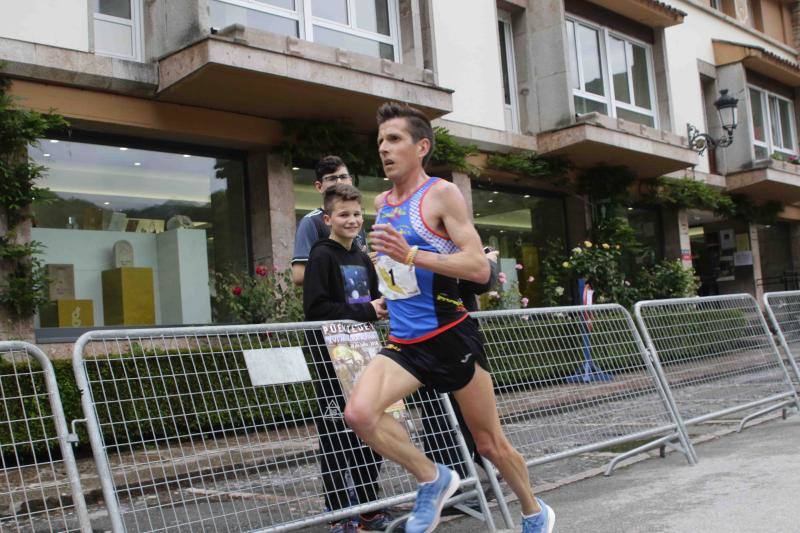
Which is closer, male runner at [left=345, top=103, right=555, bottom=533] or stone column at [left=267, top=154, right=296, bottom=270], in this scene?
male runner at [left=345, top=103, right=555, bottom=533]

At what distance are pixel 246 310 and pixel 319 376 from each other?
274 inches

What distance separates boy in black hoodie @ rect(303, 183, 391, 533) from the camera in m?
4.49

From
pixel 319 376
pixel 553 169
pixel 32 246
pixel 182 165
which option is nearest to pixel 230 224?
pixel 182 165

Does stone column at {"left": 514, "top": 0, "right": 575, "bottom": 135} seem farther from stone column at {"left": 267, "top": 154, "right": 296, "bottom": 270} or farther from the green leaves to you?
the green leaves

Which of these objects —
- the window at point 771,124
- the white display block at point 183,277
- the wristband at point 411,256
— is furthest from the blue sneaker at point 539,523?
the window at point 771,124

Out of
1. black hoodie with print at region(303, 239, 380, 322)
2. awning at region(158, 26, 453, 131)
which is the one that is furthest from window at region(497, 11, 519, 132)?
black hoodie with print at region(303, 239, 380, 322)

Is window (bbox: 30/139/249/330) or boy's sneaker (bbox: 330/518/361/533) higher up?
window (bbox: 30/139/249/330)

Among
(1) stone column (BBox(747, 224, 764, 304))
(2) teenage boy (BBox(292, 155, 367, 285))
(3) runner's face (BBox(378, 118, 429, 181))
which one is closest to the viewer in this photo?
(3) runner's face (BBox(378, 118, 429, 181))

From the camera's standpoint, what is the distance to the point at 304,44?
11117 millimetres

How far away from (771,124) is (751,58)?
2.99 meters

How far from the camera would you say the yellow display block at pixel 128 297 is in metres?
11.1

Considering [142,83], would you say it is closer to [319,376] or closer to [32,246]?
[32,246]

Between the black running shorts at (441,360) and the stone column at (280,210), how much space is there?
334 inches

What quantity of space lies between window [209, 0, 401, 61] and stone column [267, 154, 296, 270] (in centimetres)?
185
